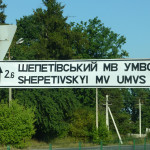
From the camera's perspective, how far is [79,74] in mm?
5961

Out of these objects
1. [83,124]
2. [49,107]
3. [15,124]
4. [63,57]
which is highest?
[63,57]

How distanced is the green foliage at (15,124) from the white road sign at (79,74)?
2734 centimetres

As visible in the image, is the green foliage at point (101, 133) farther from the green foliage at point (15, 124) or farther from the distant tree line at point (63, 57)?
the green foliage at point (15, 124)

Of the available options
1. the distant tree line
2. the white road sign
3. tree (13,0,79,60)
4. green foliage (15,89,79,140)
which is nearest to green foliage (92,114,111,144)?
the distant tree line

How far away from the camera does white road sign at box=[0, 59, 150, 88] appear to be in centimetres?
593

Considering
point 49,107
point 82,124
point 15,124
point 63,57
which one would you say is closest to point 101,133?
point 82,124

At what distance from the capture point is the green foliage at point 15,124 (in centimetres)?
3366

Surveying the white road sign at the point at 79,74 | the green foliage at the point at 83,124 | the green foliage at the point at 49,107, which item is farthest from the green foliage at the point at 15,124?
the white road sign at the point at 79,74

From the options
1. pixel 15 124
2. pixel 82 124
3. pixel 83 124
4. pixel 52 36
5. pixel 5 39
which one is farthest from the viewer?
pixel 52 36

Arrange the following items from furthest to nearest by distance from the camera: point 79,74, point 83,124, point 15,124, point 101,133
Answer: point 83,124 → point 101,133 → point 15,124 → point 79,74

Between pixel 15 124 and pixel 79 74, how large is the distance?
29514 millimetres

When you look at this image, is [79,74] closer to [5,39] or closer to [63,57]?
[5,39]

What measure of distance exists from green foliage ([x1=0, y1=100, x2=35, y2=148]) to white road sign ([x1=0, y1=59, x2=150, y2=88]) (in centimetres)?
2734

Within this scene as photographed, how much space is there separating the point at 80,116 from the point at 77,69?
2178 inches
